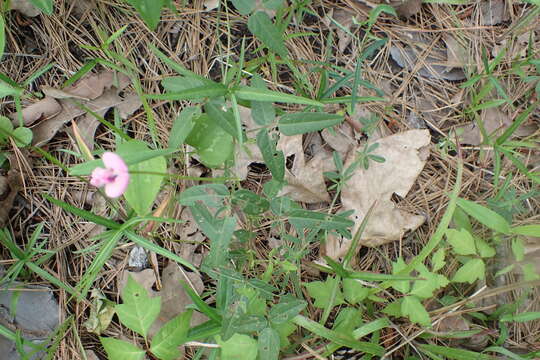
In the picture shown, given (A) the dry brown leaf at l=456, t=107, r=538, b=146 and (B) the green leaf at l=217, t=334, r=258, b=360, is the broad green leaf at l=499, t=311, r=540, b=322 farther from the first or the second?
(B) the green leaf at l=217, t=334, r=258, b=360

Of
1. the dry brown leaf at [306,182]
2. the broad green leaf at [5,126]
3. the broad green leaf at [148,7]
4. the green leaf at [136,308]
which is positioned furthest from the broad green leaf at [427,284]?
the broad green leaf at [5,126]

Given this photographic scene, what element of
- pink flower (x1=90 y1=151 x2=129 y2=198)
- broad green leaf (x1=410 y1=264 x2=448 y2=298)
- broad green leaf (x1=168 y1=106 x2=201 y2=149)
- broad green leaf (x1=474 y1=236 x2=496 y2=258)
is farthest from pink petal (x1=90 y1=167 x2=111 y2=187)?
broad green leaf (x1=474 y1=236 x2=496 y2=258)

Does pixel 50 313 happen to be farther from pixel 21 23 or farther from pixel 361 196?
pixel 361 196

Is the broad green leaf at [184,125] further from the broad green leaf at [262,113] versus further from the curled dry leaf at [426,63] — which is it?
the curled dry leaf at [426,63]

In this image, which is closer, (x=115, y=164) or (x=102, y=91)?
(x=115, y=164)

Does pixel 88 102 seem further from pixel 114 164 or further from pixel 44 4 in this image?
pixel 114 164

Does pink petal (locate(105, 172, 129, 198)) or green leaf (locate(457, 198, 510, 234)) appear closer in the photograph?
pink petal (locate(105, 172, 129, 198))

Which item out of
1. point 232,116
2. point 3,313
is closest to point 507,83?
point 232,116
